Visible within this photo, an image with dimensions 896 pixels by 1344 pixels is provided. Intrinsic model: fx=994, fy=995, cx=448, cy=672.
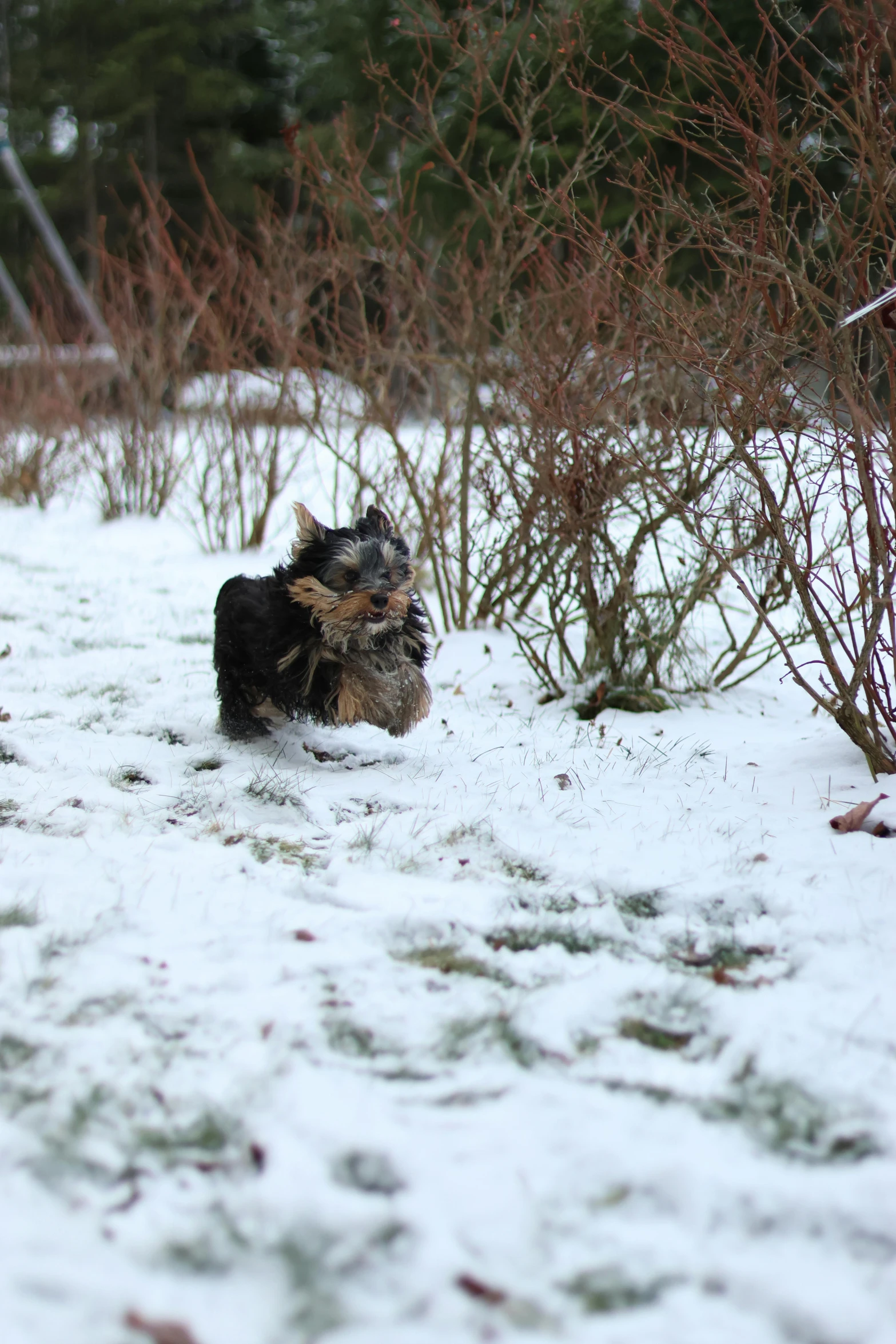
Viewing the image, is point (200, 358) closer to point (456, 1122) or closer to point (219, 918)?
point (219, 918)

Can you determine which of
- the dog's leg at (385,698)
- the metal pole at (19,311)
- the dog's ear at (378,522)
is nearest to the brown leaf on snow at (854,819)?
the dog's leg at (385,698)

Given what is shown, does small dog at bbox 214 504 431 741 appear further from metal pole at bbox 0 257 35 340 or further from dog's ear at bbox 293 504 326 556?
metal pole at bbox 0 257 35 340

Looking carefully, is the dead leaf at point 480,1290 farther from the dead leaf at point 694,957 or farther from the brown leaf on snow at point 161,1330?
the dead leaf at point 694,957

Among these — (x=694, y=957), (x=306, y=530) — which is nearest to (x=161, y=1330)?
(x=694, y=957)

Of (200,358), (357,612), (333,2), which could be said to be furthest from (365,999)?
(333,2)

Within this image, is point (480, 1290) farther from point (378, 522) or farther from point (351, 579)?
point (378, 522)

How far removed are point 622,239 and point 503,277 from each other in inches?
44.9

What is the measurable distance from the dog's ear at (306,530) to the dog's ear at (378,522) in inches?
8.3

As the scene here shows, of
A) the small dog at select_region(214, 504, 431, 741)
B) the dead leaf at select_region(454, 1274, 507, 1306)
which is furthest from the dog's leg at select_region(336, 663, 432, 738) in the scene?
the dead leaf at select_region(454, 1274, 507, 1306)

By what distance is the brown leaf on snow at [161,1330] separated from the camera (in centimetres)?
161

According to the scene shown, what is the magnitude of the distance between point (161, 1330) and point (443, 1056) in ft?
2.72

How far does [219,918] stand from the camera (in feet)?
9.34

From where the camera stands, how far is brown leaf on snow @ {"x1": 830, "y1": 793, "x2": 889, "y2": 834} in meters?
3.53

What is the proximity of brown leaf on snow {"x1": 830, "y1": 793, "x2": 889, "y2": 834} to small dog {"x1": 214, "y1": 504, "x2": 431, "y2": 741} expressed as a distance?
1.87 m
